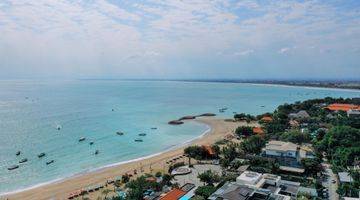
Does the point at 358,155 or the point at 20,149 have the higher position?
the point at 358,155

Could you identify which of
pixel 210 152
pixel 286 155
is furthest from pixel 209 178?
pixel 210 152


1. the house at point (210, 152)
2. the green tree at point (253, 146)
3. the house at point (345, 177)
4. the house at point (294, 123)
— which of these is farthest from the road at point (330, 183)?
the house at point (294, 123)

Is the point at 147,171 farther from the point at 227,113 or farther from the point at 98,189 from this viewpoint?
the point at 227,113

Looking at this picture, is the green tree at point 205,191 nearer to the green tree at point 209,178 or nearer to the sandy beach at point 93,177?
the green tree at point 209,178

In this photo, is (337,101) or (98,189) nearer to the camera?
(98,189)

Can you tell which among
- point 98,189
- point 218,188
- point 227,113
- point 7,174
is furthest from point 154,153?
point 227,113
